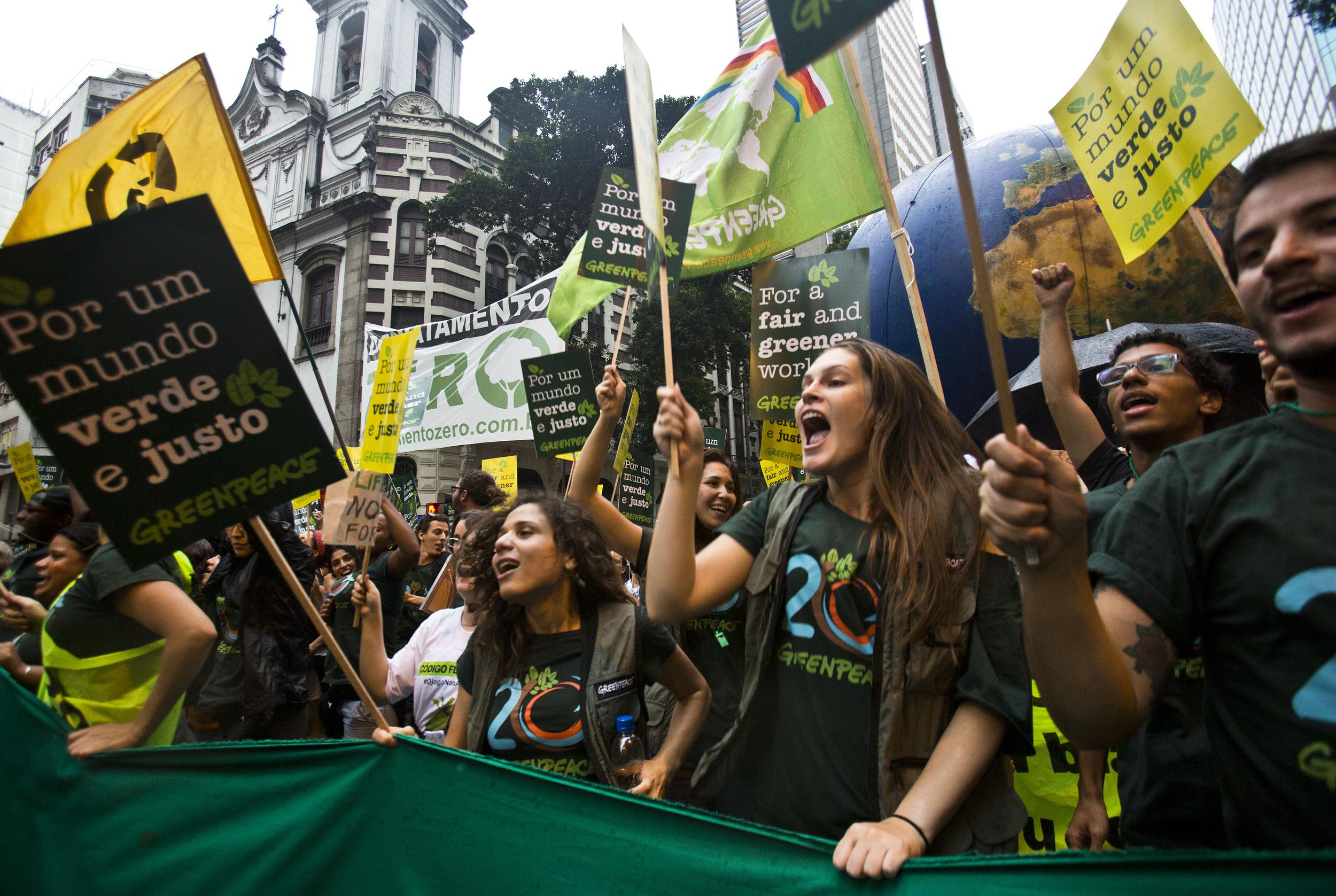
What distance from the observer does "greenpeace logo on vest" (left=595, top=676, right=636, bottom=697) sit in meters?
2.31

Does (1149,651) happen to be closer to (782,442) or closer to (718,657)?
(718,657)

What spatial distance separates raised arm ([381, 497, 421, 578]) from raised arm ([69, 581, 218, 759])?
143cm

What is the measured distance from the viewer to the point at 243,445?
6.05ft

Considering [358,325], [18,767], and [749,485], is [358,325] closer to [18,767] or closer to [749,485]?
[749,485]

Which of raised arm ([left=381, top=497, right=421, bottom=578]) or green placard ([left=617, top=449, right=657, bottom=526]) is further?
green placard ([left=617, top=449, right=657, bottom=526])

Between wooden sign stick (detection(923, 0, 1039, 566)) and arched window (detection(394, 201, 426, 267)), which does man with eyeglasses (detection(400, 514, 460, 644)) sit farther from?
arched window (detection(394, 201, 426, 267))

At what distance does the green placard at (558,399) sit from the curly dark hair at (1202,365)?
324 cm

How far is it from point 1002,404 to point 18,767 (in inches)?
113

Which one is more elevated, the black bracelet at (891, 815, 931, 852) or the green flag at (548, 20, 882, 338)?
the green flag at (548, 20, 882, 338)

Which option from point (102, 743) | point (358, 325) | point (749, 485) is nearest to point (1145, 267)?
point (102, 743)

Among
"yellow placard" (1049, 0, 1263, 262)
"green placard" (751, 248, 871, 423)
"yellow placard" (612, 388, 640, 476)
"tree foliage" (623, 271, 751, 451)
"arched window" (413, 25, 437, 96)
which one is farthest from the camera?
"arched window" (413, 25, 437, 96)

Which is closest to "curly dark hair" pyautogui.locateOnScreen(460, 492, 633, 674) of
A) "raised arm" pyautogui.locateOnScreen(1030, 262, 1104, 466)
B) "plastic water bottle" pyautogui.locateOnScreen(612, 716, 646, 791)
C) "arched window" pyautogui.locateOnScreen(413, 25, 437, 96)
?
"plastic water bottle" pyautogui.locateOnScreen(612, 716, 646, 791)

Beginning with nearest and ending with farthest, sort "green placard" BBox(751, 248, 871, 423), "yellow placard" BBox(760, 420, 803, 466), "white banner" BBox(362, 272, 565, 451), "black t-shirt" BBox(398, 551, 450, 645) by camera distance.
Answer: "green placard" BBox(751, 248, 871, 423), "yellow placard" BBox(760, 420, 803, 466), "black t-shirt" BBox(398, 551, 450, 645), "white banner" BBox(362, 272, 565, 451)

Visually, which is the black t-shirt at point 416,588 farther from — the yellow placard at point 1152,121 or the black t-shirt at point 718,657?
the yellow placard at point 1152,121
